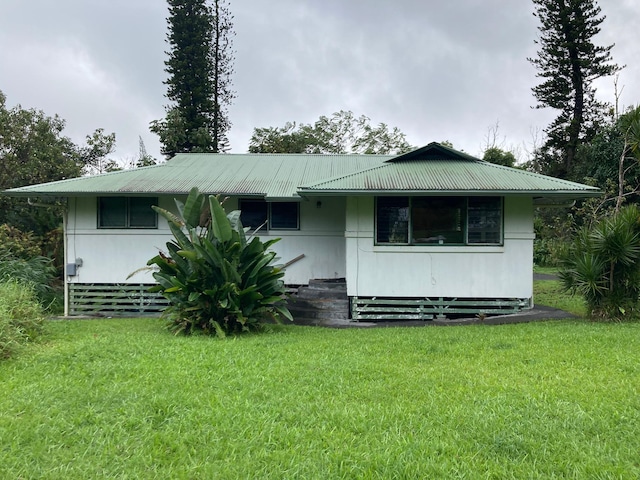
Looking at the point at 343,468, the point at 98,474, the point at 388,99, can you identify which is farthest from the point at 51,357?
the point at 388,99

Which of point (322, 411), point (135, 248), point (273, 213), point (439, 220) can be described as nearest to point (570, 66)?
point (439, 220)

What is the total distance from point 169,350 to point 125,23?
736 inches

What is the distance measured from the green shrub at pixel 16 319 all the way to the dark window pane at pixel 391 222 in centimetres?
640

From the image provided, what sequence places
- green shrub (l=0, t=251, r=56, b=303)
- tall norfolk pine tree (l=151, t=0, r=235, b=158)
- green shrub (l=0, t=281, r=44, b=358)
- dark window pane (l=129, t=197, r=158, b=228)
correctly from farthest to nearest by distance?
tall norfolk pine tree (l=151, t=0, r=235, b=158) < dark window pane (l=129, t=197, r=158, b=228) < green shrub (l=0, t=251, r=56, b=303) < green shrub (l=0, t=281, r=44, b=358)

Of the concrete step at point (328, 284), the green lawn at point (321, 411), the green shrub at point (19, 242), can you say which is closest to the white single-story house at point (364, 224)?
the concrete step at point (328, 284)

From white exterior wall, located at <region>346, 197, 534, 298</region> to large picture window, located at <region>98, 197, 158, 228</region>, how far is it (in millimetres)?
5253

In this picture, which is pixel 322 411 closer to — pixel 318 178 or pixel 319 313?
pixel 319 313

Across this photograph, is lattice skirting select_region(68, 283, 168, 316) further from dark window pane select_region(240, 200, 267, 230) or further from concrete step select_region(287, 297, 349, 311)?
concrete step select_region(287, 297, 349, 311)

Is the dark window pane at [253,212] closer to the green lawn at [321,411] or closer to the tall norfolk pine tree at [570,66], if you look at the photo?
the green lawn at [321,411]

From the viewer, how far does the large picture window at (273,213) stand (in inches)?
428

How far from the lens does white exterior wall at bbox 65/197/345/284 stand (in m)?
10.6

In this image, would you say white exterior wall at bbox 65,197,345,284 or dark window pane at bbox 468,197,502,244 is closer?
dark window pane at bbox 468,197,502,244

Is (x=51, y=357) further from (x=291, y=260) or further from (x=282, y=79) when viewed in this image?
(x=282, y=79)

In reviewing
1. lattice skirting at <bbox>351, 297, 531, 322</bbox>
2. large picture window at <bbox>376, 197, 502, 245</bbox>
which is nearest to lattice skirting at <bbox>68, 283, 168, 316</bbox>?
lattice skirting at <bbox>351, 297, 531, 322</bbox>
